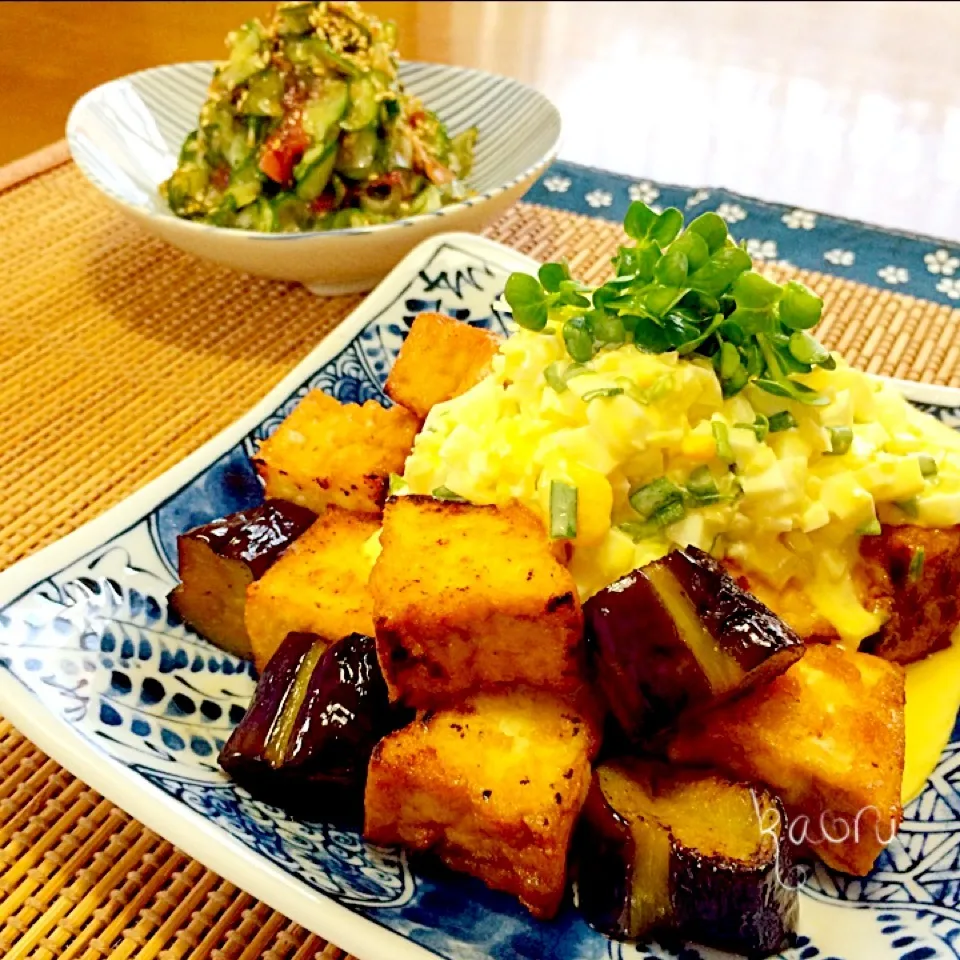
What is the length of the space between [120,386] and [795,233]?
2251mm

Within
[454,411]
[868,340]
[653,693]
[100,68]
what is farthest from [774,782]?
[100,68]

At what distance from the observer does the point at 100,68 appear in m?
4.04

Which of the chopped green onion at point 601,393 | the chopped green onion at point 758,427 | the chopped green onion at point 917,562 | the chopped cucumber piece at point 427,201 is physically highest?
the chopped green onion at point 601,393

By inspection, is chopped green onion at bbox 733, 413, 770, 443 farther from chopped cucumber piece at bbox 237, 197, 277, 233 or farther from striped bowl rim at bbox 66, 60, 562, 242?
chopped cucumber piece at bbox 237, 197, 277, 233

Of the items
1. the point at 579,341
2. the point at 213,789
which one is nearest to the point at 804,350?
the point at 579,341

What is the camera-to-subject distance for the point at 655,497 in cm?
167

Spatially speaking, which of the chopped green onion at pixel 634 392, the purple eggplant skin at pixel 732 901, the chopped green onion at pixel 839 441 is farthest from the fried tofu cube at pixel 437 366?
the purple eggplant skin at pixel 732 901

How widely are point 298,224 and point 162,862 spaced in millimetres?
2116

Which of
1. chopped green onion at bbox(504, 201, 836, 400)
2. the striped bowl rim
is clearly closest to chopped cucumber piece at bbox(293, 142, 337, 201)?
the striped bowl rim

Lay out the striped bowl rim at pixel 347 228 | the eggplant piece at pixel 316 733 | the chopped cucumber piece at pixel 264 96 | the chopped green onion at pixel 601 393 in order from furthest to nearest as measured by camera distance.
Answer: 1. the chopped cucumber piece at pixel 264 96
2. the striped bowl rim at pixel 347 228
3. the chopped green onion at pixel 601 393
4. the eggplant piece at pixel 316 733

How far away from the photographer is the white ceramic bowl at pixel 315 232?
2.84 metres

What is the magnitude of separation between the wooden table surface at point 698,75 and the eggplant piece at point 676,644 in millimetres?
2327

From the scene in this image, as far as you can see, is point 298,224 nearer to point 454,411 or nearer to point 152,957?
point 454,411

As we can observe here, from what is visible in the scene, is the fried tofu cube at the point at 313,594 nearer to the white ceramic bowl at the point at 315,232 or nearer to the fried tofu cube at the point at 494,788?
the fried tofu cube at the point at 494,788
